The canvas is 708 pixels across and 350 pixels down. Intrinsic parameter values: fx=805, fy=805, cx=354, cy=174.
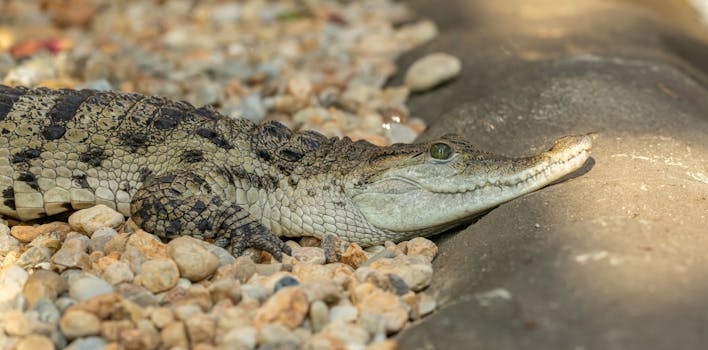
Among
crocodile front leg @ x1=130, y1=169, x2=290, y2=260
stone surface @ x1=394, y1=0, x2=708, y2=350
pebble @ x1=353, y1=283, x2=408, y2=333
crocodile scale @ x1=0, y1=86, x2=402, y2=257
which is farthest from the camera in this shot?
crocodile scale @ x1=0, y1=86, x2=402, y2=257

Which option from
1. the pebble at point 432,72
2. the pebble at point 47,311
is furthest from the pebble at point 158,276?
the pebble at point 432,72

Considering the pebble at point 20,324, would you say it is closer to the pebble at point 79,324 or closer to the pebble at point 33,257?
the pebble at point 79,324

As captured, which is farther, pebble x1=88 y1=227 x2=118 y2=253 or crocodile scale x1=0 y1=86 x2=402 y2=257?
crocodile scale x1=0 y1=86 x2=402 y2=257

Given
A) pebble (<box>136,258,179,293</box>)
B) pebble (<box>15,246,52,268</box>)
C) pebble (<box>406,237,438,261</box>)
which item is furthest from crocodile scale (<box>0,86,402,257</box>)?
pebble (<box>136,258,179,293</box>)

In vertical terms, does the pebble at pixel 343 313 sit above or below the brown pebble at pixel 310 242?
above

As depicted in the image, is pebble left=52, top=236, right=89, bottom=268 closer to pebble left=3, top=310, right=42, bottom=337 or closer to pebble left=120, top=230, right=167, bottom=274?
pebble left=120, top=230, right=167, bottom=274

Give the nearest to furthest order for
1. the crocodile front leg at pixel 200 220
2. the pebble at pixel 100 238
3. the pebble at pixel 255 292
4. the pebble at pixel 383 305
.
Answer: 1. the pebble at pixel 383 305
2. the pebble at pixel 255 292
3. the pebble at pixel 100 238
4. the crocodile front leg at pixel 200 220

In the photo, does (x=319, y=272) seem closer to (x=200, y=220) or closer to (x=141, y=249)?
(x=200, y=220)
